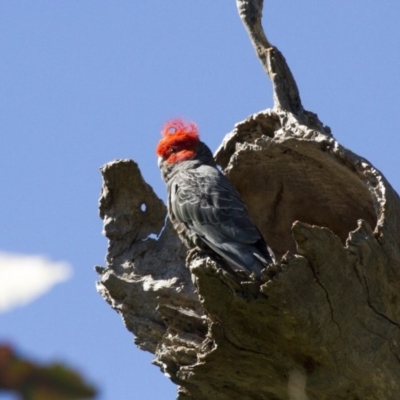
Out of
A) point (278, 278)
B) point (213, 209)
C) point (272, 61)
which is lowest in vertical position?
point (278, 278)

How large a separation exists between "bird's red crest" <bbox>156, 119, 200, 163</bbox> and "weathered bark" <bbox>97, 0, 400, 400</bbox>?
67 centimetres

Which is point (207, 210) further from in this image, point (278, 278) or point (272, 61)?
point (278, 278)

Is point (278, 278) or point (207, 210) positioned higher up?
point (207, 210)

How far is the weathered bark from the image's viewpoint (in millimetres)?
3645

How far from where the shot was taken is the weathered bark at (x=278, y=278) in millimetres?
3645

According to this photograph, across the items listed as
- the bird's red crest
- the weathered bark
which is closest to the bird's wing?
the weathered bark

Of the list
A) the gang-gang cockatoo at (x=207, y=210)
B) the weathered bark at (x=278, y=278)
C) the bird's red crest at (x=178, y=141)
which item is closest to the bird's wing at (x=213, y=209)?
the gang-gang cockatoo at (x=207, y=210)

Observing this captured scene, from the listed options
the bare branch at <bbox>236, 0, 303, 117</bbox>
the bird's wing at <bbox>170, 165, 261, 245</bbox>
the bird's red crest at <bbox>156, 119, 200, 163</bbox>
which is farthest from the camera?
the bird's red crest at <bbox>156, 119, 200, 163</bbox>

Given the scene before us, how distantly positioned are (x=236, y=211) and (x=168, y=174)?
130cm

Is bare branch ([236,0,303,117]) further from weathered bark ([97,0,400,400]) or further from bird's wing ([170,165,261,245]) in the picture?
bird's wing ([170,165,261,245])

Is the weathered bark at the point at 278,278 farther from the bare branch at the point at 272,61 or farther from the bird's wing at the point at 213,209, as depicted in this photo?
the bird's wing at the point at 213,209

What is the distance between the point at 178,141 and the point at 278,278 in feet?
10.5

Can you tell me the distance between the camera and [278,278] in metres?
3.50

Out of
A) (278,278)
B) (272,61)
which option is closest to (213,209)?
(272,61)
